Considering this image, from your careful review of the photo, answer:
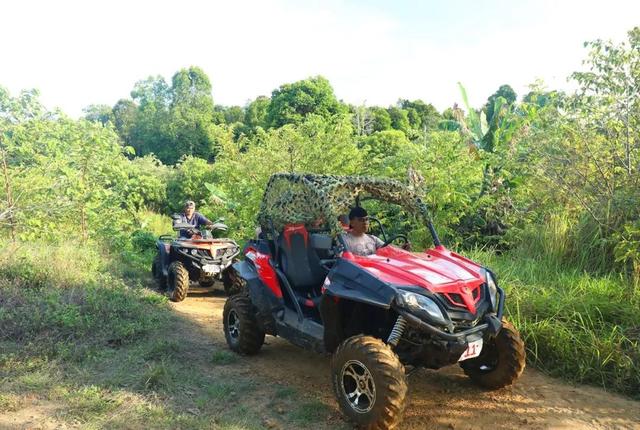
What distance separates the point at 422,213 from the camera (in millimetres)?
5469

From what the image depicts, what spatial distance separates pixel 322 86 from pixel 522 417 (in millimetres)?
31334

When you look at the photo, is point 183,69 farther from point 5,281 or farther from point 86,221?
point 5,281

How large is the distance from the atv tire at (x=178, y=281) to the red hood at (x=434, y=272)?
15.9 ft

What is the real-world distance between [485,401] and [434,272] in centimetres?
137

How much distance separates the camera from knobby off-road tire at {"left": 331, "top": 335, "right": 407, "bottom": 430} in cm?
383

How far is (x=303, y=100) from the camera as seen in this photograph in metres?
32.6

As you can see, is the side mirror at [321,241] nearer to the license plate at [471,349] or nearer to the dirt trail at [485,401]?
the dirt trail at [485,401]

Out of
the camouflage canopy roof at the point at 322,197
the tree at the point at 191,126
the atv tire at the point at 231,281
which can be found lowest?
the atv tire at the point at 231,281

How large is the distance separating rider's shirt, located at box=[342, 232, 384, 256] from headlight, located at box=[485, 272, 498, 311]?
118cm

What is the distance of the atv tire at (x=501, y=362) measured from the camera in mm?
4711

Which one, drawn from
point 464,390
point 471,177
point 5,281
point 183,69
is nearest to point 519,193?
point 471,177

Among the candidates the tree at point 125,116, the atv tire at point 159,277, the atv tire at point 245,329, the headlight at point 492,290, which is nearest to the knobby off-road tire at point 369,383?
the headlight at point 492,290

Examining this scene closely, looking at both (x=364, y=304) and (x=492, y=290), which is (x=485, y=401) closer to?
(x=492, y=290)

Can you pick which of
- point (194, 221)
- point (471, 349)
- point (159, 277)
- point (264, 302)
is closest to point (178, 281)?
point (159, 277)
